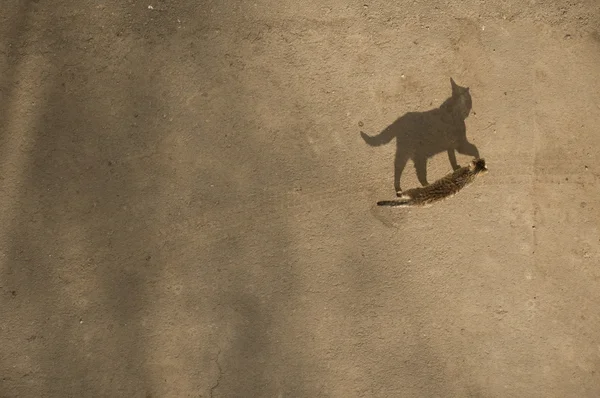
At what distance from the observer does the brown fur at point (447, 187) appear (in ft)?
14.5

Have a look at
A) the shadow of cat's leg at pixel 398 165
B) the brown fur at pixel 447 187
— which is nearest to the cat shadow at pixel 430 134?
the shadow of cat's leg at pixel 398 165

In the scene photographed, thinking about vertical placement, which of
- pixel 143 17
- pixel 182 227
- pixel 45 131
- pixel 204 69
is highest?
pixel 143 17

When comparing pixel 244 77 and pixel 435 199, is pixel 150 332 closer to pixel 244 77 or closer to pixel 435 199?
pixel 244 77

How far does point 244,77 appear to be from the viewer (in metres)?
4.62

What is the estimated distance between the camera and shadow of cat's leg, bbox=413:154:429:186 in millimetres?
4762

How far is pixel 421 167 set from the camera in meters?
4.77

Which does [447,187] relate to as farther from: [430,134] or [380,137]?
[380,137]

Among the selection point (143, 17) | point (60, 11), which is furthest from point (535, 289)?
point (60, 11)

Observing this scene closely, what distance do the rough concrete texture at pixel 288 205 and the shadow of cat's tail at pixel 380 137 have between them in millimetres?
78

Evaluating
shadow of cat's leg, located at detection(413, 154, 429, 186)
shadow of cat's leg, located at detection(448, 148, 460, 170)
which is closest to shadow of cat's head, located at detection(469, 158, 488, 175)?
shadow of cat's leg, located at detection(448, 148, 460, 170)

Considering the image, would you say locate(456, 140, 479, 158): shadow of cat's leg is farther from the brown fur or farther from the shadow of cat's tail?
the shadow of cat's tail

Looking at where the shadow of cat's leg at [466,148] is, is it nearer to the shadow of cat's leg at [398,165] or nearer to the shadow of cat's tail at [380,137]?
the shadow of cat's leg at [398,165]

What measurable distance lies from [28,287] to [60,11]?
2841 millimetres

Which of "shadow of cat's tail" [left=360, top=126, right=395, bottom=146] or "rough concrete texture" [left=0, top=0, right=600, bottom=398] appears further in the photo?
"shadow of cat's tail" [left=360, top=126, right=395, bottom=146]
